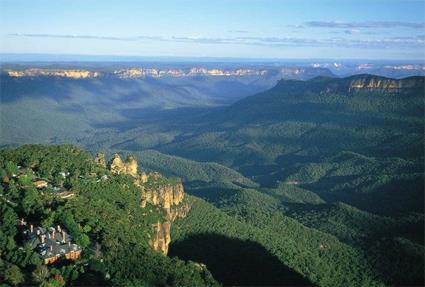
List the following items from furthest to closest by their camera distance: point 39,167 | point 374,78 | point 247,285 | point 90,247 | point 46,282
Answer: point 374,78
point 39,167
point 247,285
point 90,247
point 46,282

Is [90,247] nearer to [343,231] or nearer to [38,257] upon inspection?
[38,257]

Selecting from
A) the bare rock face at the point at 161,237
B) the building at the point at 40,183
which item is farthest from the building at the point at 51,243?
the building at the point at 40,183

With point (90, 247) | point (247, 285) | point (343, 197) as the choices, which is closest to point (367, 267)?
point (247, 285)

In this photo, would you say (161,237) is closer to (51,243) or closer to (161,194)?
(161,194)

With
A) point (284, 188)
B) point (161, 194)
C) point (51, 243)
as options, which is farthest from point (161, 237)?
point (284, 188)

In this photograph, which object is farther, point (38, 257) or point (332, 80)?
point (332, 80)

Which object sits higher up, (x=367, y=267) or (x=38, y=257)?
(x=38, y=257)
